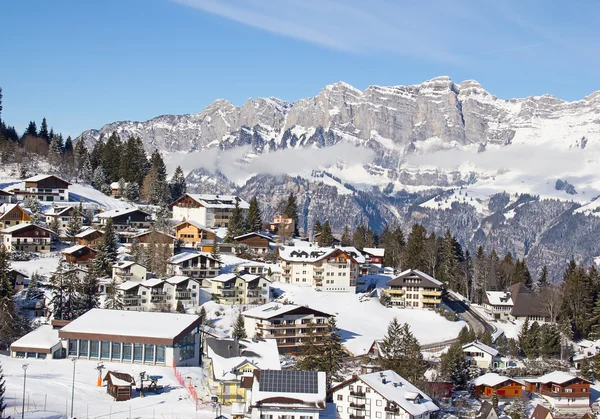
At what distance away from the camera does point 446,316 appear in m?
93.8

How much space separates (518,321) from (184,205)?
5129cm

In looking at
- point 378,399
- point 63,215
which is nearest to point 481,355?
point 378,399

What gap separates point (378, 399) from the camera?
57.7 m

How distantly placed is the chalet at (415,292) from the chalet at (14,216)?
45.3 m

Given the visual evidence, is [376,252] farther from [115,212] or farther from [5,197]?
[5,197]

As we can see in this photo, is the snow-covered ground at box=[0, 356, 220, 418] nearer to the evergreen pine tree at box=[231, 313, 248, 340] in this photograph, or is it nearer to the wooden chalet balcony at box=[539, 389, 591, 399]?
the evergreen pine tree at box=[231, 313, 248, 340]

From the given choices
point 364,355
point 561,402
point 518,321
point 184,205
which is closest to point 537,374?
point 561,402

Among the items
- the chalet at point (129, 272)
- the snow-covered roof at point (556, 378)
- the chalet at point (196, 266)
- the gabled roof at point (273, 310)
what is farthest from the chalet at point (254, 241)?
the snow-covered roof at point (556, 378)

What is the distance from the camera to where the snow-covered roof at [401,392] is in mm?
56375

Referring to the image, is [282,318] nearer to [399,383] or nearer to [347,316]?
[347,316]

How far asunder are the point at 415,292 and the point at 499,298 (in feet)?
43.2

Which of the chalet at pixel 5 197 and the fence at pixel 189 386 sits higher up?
the chalet at pixel 5 197

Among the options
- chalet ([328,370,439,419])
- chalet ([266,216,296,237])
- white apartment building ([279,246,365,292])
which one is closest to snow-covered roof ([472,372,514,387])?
chalet ([328,370,439,419])

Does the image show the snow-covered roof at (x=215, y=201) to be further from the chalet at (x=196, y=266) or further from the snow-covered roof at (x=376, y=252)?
the chalet at (x=196, y=266)
